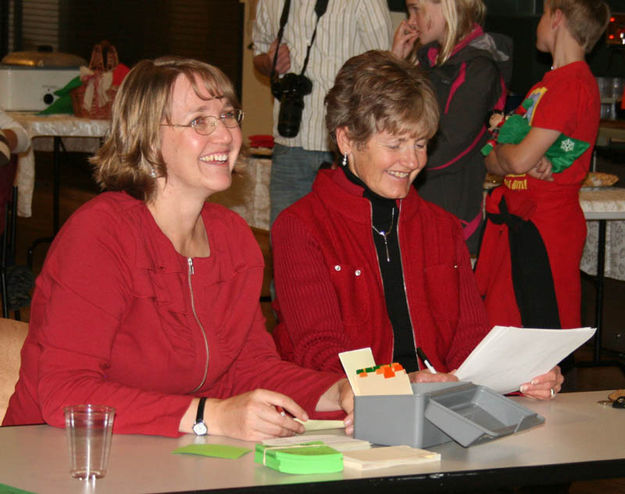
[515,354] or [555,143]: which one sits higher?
[555,143]

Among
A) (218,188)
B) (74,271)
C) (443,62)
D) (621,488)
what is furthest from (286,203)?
(74,271)

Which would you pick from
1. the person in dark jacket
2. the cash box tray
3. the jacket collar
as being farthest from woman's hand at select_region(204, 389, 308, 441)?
the person in dark jacket

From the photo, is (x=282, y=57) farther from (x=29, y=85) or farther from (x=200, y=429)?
(x=200, y=429)

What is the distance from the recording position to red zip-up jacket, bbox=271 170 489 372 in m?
2.31

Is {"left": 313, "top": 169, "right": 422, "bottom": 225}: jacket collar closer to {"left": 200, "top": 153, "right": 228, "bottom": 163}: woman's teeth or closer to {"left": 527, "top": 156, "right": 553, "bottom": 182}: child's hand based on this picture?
{"left": 200, "top": 153, "right": 228, "bottom": 163}: woman's teeth

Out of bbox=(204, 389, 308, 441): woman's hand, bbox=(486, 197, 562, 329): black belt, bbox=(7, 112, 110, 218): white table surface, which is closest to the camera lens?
bbox=(204, 389, 308, 441): woman's hand

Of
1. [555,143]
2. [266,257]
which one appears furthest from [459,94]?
[266,257]

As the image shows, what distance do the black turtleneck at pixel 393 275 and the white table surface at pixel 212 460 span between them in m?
0.56

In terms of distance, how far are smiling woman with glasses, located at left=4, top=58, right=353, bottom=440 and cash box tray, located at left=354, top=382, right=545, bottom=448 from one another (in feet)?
0.53

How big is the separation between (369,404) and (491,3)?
6126 mm

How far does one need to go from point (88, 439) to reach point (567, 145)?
2.44m

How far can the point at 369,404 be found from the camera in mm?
1638

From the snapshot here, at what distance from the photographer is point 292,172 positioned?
417 centimetres

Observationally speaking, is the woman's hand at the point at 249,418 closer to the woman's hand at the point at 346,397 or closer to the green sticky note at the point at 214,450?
the green sticky note at the point at 214,450
